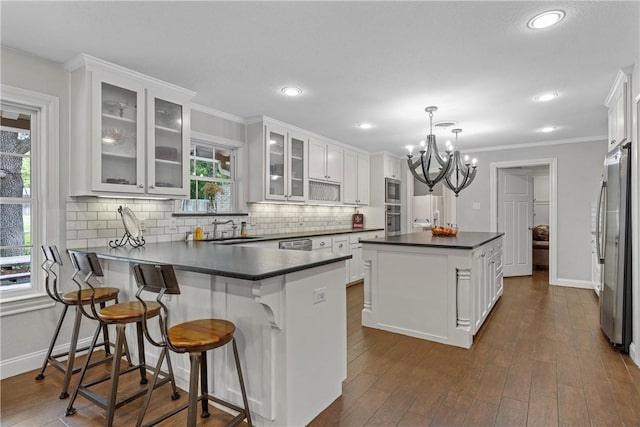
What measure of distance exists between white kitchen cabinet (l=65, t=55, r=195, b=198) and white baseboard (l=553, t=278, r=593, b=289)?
19.0ft

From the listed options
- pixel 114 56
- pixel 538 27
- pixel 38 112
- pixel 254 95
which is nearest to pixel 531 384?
pixel 538 27

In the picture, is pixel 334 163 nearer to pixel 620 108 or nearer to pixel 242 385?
pixel 620 108

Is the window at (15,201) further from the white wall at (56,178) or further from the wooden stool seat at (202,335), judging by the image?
the wooden stool seat at (202,335)

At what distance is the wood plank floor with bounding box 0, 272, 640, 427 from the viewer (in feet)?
6.59

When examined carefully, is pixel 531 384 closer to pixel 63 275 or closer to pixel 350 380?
pixel 350 380

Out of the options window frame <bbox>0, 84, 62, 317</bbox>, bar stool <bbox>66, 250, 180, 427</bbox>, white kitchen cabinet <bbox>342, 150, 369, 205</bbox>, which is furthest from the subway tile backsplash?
white kitchen cabinet <bbox>342, 150, 369, 205</bbox>

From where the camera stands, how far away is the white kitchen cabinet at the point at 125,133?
8.96 ft

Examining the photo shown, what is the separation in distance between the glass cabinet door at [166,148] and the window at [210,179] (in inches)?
20.0

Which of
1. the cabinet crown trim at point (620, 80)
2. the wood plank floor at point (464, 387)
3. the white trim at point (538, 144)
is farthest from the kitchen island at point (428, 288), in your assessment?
the white trim at point (538, 144)

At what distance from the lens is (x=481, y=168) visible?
6410 mm

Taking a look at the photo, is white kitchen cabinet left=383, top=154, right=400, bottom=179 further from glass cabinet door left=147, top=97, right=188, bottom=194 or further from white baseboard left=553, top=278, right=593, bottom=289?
glass cabinet door left=147, top=97, right=188, bottom=194

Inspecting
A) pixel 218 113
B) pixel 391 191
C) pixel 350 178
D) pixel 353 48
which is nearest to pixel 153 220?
pixel 218 113

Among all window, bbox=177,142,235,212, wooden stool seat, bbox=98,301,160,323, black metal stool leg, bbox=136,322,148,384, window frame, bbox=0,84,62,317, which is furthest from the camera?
window, bbox=177,142,235,212

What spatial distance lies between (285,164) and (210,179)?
1.04 m
